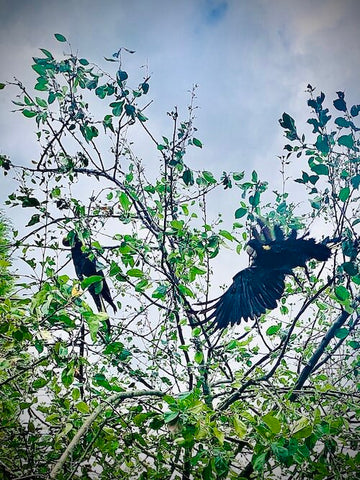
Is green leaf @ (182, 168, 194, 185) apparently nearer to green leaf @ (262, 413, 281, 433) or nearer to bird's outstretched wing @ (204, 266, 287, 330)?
bird's outstretched wing @ (204, 266, 287, 330)

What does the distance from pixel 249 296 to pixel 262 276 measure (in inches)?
7.5

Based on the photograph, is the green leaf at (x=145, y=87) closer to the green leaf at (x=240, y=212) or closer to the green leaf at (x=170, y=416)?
the green leaf at (x=240, y=212)

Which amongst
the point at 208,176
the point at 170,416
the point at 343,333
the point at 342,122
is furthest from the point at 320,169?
the point at 170,416

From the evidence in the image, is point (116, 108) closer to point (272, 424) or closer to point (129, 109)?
point (129, 109)

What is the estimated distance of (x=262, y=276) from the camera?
2.74 meters

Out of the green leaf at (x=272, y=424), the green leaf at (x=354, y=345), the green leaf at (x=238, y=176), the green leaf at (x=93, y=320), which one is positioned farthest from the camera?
the green leaf at (x=354, y=345)

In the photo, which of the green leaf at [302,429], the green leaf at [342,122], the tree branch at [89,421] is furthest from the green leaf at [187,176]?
the green leaf at [302,429]

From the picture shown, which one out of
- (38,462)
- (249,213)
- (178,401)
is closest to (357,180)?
(249,213)

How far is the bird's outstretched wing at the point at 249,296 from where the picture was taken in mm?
2639

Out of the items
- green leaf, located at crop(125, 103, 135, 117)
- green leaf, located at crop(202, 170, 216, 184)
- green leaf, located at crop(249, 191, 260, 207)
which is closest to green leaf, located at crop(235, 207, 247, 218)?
green leaf, located at crop(249, 191, 260, 207)

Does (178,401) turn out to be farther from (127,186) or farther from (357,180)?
(127,186)

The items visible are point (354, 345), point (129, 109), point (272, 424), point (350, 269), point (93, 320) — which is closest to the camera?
point (93, 320)

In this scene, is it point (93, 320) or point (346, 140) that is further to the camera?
point (346, 140)

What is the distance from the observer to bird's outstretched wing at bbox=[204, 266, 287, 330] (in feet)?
8.66
